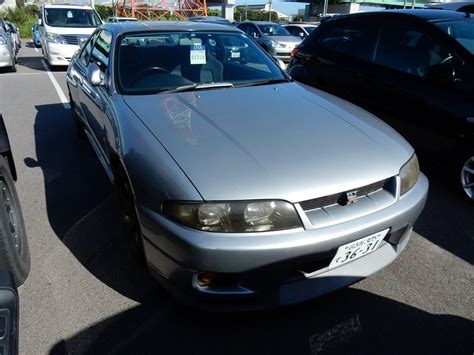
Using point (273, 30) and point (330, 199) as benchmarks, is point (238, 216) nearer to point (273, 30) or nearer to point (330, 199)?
point (330, 199)

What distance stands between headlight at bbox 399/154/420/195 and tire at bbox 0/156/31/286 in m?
2.21

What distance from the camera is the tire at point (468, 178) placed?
3.44 metres

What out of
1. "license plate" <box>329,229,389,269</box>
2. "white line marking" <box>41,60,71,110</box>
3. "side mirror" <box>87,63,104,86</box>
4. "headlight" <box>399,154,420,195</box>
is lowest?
"white line marking" <box>41,60,71,110</box>

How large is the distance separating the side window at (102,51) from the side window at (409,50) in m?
2.71

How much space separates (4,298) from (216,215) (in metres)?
0.99

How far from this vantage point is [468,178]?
3498 millimetres

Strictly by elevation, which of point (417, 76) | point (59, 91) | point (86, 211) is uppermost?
point (417, 76)

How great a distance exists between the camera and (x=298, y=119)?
2562mm

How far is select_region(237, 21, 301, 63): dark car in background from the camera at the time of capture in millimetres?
12719

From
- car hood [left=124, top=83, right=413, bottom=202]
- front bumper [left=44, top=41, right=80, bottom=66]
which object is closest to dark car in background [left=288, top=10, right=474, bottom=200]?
car hood [left=124, top=83, right=413, bottom=202]

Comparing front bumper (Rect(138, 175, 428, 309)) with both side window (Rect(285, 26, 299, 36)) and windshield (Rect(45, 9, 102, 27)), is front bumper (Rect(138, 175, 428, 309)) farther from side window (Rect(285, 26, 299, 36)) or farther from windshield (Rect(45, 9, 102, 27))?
side window (Rect(285, 26, 299, 36))

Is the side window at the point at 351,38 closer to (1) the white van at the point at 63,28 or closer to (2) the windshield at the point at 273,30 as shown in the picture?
(1) the white van at the point at 63,28

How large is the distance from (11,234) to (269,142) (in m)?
1.59

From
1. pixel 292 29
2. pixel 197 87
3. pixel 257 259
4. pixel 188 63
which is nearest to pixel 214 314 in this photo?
pixel 257 259
